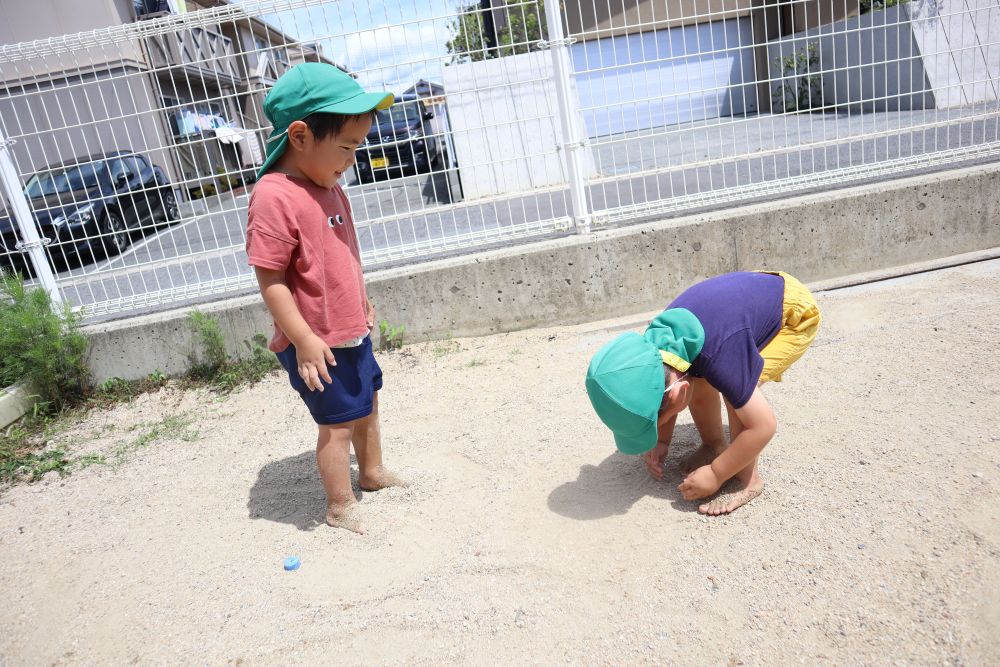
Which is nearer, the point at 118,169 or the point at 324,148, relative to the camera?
the point at 324,148

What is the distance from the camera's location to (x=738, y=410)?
2.16 meters

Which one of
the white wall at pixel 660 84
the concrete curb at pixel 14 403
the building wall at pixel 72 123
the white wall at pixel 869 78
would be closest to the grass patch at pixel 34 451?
the concrete curb at pixel 14 403

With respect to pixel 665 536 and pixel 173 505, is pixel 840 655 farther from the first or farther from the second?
pixel 173 505

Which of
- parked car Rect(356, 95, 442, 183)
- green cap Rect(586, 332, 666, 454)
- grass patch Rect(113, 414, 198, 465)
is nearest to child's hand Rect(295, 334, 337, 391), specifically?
green cap Rect(586, 332, 666, 454)

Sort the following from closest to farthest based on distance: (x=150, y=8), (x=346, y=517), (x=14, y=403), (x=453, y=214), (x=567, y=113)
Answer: (x=346, y=517), (x=14, y=403), (x=567, y=113), (x=453, y=214), (x=150, y=8)

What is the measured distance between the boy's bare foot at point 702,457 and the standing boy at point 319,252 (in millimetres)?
1234

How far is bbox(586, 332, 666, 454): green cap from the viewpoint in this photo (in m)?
1.99

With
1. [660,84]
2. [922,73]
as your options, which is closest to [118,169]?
[660,84]

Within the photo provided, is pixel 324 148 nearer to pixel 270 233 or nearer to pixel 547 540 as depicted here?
pixel 270 233

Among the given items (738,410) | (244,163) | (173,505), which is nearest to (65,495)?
(173,505)

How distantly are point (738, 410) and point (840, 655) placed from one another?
0.73 metres

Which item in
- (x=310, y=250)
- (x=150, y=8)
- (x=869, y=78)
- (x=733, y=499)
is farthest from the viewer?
(x=150, y=8)

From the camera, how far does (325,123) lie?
2.20 meters

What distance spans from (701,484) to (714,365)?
45cm
